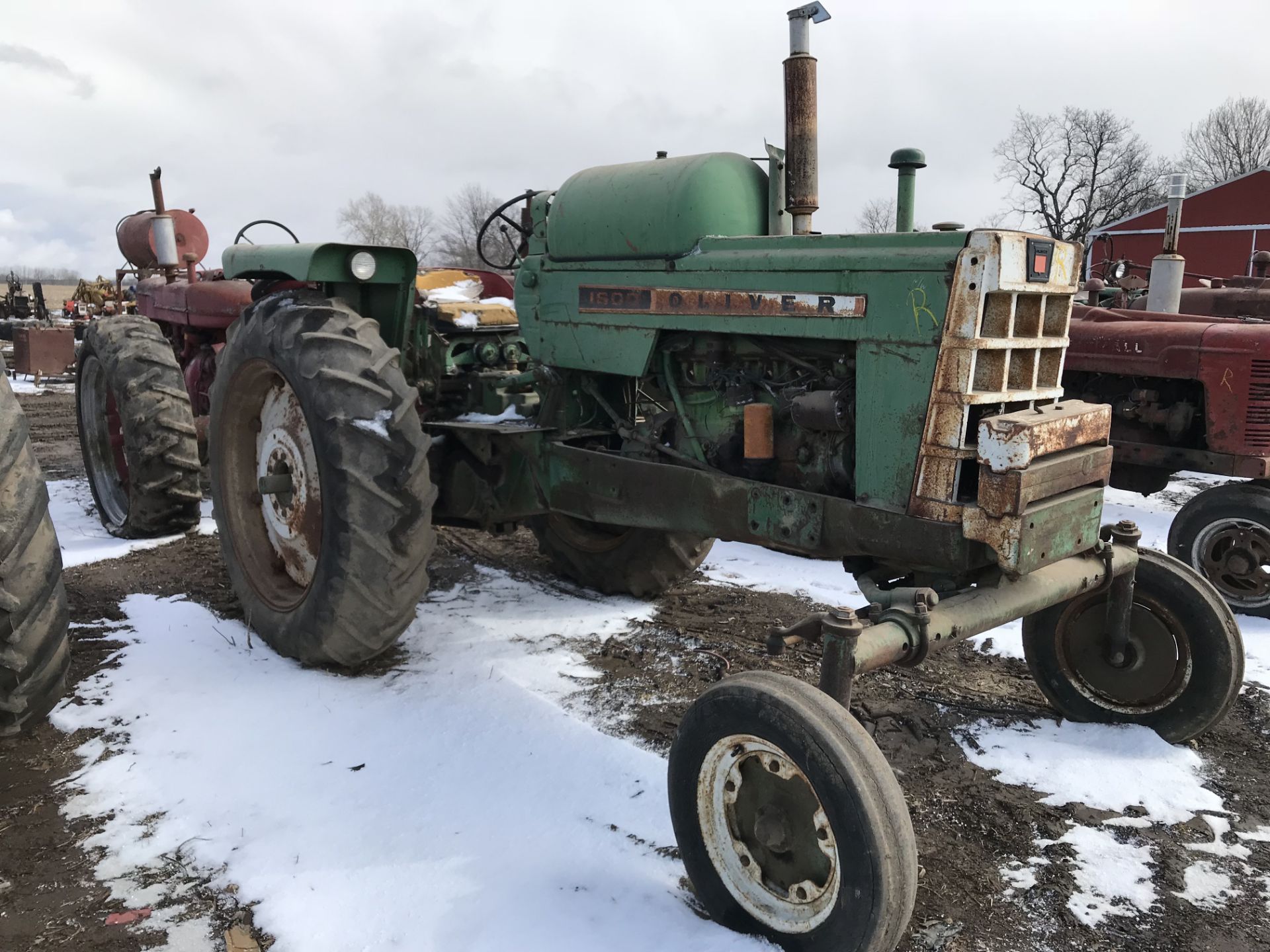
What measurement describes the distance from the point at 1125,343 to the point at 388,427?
13.2 feet

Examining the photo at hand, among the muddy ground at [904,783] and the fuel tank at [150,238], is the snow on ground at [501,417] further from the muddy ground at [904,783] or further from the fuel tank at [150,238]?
the fuel tank at [150,238]

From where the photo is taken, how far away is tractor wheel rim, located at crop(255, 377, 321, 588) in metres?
3.68

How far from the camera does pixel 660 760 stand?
2986 millimetres

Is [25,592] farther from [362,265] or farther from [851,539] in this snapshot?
[851,539]

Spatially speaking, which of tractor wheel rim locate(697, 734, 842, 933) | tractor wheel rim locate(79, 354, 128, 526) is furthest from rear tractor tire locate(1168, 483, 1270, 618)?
tractor wheel rim locate(79, 354, 128, 526)

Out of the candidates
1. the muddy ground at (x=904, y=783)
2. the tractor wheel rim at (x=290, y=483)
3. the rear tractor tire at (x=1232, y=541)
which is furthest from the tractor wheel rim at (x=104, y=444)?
the rear tractor tire at (x=1232, y=541)

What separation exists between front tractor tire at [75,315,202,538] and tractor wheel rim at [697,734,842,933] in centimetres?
398

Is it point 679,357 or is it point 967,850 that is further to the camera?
point 679,357

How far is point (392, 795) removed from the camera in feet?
9.11

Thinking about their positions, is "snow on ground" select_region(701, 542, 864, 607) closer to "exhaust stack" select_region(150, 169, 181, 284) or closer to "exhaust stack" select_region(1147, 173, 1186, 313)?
"exhaust stack" select_region(1147, 173, 1186, 313)

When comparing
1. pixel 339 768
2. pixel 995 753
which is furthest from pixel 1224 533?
pixel 339 768

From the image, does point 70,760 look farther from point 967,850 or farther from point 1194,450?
point 1194,450

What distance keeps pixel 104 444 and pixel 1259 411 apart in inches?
251

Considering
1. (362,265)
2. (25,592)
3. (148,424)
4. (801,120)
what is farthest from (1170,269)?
(25,592)
